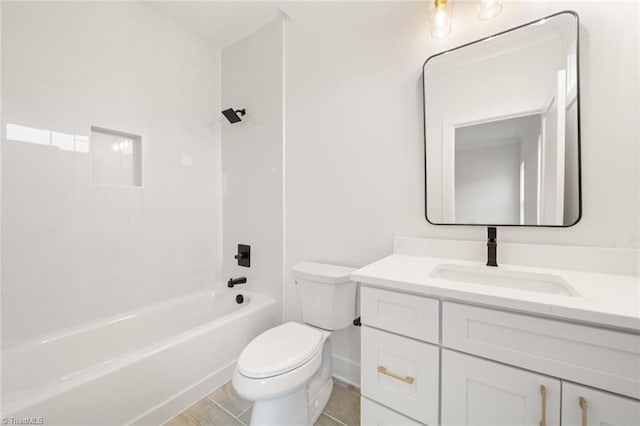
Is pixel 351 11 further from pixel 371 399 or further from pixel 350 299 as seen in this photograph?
pixel 371 399

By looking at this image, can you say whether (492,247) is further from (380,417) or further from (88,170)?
(88,170)

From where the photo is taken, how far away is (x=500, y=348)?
2.52ft

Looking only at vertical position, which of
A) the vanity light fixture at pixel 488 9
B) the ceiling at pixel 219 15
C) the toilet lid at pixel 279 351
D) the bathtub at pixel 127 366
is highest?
the ceiling at pixel 219 15

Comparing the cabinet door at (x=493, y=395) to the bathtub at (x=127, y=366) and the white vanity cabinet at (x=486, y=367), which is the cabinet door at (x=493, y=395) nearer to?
the white vanity cabinet at (x=486, y=367)

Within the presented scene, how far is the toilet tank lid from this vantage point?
143 cm

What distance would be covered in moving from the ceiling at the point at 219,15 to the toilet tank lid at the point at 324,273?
5.80ft

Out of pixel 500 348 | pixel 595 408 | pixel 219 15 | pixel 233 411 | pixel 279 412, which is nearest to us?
pixel 595 408

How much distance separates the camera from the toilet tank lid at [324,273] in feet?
4.70

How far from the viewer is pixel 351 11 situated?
5.23ft

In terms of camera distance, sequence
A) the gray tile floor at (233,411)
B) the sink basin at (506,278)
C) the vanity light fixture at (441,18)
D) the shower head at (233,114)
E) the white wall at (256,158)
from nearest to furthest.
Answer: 1. the sink basin at (506,278)
2. the vanity light fixture at (441,18)
3. the gray tile floor at (233,411)
4. the white wall at (256,158)
5. the shower head at (233,114)

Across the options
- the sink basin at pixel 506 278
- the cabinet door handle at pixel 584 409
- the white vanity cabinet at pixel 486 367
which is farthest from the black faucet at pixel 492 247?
the cabinet door handle at pixel 584 409

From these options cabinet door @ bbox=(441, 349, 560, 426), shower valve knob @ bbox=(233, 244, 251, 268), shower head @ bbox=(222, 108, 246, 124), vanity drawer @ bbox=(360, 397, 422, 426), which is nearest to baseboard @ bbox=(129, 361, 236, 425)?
shower valve knob @ bbox=(233, 244, 251, 268)

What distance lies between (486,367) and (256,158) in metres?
Answer: 1.86

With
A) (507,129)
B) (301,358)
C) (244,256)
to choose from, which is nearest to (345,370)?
(301,358)
